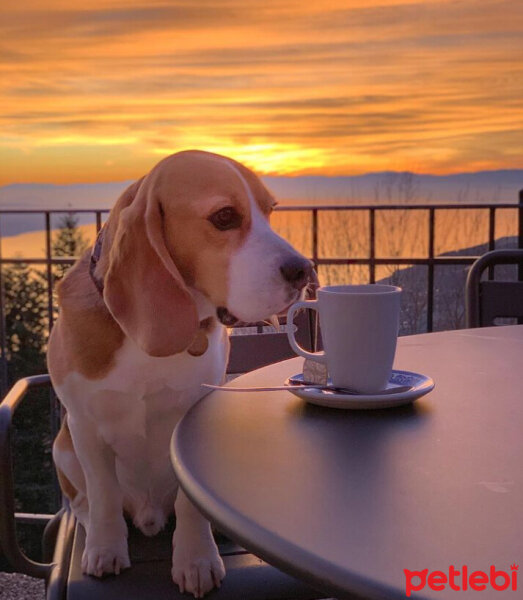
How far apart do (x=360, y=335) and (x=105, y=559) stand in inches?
26.0

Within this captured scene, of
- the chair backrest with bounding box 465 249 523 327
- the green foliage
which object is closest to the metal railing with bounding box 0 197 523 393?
the chair backrest with bounding box 465 249 523 327

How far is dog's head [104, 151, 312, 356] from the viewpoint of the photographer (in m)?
1.14

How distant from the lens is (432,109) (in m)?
4.98

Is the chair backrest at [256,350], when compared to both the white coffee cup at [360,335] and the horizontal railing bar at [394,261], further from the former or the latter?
the horizontal railing bar at [394,261]

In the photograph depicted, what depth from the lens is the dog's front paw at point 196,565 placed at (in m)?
1.18

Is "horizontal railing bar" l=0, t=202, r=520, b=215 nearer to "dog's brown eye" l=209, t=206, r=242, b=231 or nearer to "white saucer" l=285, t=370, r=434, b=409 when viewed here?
"dog's brown eye" l=209, t=206, r=242, b=231

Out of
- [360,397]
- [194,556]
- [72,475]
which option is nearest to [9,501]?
[72,475]

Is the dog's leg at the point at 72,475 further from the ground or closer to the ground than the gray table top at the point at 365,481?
closer to the ground

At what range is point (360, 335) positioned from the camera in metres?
0.90

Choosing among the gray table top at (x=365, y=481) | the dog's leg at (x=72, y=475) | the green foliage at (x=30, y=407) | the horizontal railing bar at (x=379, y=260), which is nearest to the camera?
the gray table top at (x=365, y=481)

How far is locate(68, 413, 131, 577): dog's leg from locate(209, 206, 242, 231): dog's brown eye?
16.9 inches

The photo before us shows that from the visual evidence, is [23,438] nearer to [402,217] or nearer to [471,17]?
[402,217]

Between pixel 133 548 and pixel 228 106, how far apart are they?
349 centimetres

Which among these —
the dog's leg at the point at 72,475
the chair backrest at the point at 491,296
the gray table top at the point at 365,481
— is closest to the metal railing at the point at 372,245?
the chair backrest at the point at 491,296
